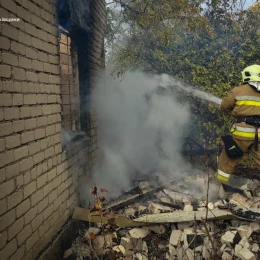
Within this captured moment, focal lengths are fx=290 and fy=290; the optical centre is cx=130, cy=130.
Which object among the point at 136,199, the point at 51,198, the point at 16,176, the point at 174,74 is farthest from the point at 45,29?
the point at 174,74

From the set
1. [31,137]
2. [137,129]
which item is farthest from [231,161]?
[31,137]

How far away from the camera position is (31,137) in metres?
3.31

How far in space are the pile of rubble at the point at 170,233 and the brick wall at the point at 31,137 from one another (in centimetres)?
57

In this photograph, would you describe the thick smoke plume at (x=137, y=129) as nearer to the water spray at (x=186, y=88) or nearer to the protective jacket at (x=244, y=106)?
the water spray at (x=186, y=88)

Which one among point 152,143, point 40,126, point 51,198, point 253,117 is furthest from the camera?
point 152,143

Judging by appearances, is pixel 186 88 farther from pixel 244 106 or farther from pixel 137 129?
pixel 244 106

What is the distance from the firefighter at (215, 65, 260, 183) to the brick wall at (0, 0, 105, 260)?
10.7ft

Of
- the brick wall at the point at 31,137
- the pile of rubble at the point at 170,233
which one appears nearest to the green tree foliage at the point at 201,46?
the pile of rubble at the point at 170,233

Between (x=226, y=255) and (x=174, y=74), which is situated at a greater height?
(x=174, y=74)

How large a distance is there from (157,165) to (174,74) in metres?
3.49

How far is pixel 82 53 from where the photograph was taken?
5.82 metres

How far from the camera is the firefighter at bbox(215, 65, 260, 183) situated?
18.1 feet

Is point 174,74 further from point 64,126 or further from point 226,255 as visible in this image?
point 226,255

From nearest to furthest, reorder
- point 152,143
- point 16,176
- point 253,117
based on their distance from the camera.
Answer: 1. point 16,176
2. point 253,117
3. point 152,143
